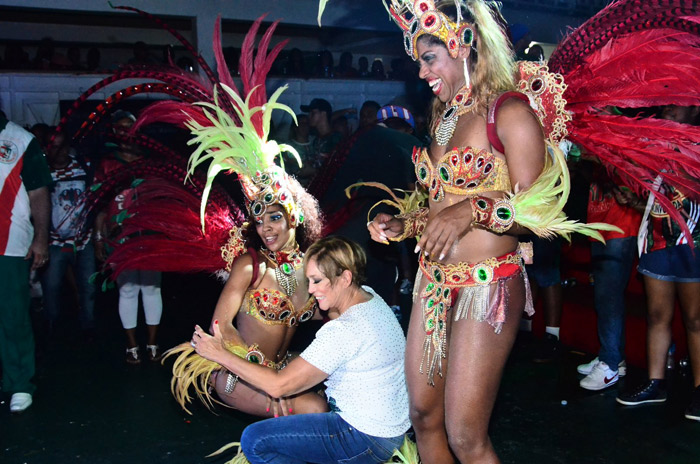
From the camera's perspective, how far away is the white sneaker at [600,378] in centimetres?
466

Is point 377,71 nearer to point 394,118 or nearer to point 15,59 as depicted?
point 15,59

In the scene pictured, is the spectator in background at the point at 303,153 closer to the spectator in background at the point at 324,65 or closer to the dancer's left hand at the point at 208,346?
the dancer's left hand at the point at 208,346

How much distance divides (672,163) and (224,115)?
2025 millimetres

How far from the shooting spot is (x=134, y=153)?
5613 millimetres

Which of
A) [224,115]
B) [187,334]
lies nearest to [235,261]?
[224,115]

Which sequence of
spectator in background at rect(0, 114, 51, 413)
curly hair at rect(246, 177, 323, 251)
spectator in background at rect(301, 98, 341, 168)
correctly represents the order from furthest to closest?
spectator in background at rect(301, 98, 341, 168) < spectator in background at rect(0, 114, 51, 413) < curly hair at rect(246, 177, 323, 251)

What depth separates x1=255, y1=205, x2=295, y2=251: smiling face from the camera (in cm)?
354

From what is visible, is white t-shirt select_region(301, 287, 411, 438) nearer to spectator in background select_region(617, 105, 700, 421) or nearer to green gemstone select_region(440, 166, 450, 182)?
green gemstone select_region(440, 166, 450, 182)

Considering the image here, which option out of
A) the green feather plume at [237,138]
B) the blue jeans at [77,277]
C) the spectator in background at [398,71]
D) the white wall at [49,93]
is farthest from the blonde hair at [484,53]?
the spectator in background at [398,71]

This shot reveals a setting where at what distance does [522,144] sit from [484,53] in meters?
0.40

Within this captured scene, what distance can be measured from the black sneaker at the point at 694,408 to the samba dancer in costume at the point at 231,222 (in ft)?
7.58

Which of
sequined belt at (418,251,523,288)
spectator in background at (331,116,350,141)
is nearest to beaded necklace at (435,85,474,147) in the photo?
sequined belt at (418,251,523,288)

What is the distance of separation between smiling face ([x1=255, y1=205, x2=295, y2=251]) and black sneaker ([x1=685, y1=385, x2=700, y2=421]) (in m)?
2.60

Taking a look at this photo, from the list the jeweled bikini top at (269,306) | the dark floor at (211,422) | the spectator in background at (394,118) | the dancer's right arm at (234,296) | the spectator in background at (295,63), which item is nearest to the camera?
the dancer's right arm at (234,296)
